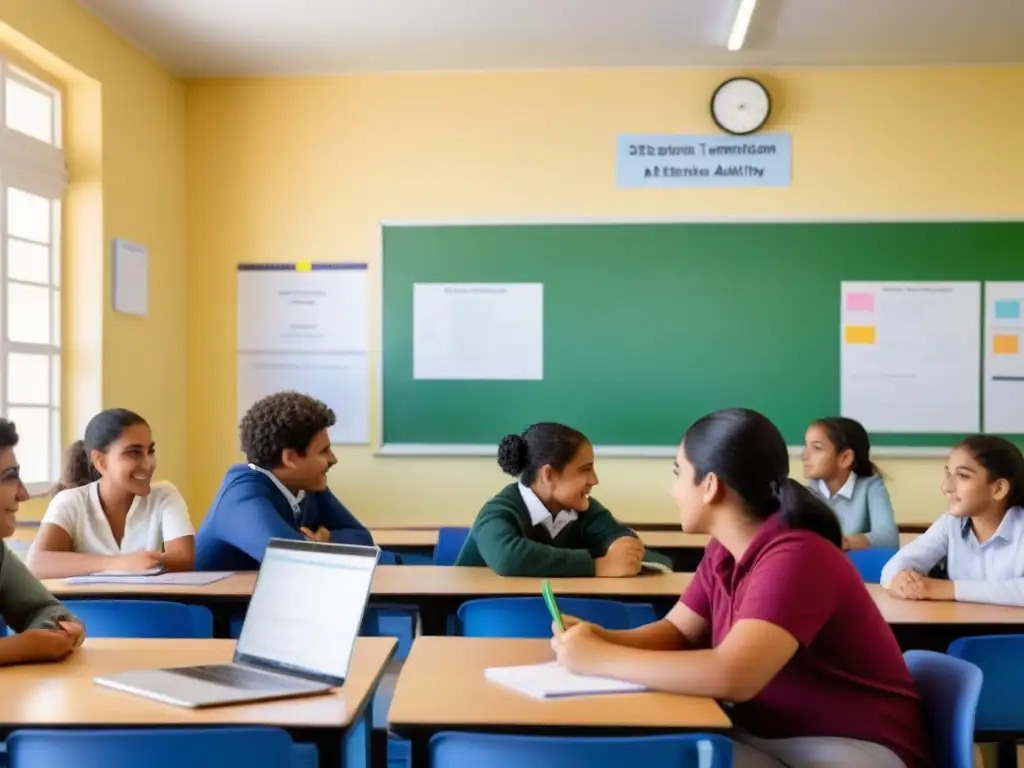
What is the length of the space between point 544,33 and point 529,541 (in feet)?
9.54

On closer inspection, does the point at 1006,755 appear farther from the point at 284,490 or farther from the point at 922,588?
the point at 284,490

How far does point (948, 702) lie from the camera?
1918mm

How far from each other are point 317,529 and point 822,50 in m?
3.47

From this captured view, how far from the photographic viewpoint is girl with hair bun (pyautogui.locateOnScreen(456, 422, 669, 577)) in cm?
323

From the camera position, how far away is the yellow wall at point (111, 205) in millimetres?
4754

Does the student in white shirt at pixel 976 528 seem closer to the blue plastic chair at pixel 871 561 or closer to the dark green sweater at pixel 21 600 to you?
the blue plastic chair at pixel 871 561

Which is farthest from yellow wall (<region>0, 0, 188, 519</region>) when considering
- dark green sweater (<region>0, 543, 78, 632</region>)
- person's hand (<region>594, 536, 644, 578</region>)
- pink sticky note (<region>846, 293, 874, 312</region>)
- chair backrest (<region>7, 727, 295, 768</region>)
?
pink sticky note (<region>846, 293, 874, 312</region>)

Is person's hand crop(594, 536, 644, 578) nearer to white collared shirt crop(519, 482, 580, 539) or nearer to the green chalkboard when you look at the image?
white collared shirt crop(519, 482, 580, 539)

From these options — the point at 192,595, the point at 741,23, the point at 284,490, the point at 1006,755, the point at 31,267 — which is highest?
the point at 741,23

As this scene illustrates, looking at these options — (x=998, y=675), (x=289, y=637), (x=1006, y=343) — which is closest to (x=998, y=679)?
(x=998, y=675)

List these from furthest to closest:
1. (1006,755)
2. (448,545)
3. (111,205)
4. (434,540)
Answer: (111,205) → (434,540) → (448,545) → (1006,755)

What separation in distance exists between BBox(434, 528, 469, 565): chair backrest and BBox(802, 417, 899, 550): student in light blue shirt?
1.48m

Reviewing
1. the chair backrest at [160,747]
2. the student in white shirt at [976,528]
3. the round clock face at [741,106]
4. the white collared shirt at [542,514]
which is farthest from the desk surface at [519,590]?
the round clock face at [741,106]

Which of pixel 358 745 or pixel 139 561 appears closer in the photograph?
pixel 358 745
